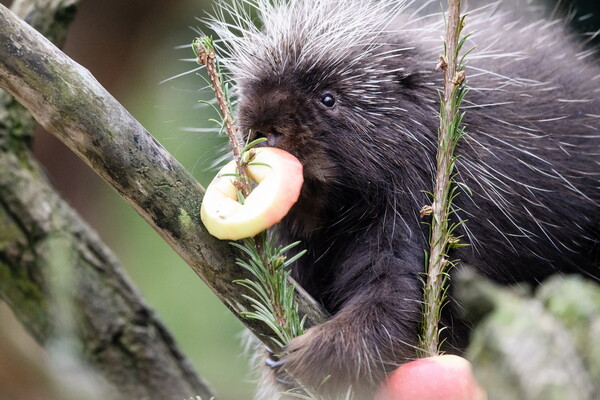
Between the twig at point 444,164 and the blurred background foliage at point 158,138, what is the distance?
2.02 meters

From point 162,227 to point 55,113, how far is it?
34 cm

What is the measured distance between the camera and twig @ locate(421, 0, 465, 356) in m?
1.60

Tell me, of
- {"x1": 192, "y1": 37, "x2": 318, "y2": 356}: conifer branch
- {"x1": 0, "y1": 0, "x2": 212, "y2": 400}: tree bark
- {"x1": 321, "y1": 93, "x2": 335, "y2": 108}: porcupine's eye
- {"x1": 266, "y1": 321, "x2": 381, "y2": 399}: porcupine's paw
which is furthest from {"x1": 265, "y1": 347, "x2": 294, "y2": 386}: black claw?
{"x1": 0, "y1": 0, "x2": 212, "y2": 400}: tree bark

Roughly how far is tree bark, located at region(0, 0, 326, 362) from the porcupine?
324mm

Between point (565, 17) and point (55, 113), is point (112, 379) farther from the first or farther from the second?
point (565, 17)

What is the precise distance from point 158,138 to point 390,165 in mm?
3054

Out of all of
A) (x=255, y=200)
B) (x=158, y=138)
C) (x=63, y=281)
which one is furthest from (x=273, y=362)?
(x=158, y=138)

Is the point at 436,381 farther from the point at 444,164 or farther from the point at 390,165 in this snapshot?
the point at 390,165

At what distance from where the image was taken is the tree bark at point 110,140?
5.36 ft

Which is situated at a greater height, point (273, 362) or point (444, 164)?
point (444, 164)

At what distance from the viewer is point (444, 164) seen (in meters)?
1.67

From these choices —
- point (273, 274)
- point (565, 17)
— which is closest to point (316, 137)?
point (273, 274)

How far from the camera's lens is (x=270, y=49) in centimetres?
226

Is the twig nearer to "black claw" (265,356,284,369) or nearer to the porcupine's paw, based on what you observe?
the porcupine's paw
